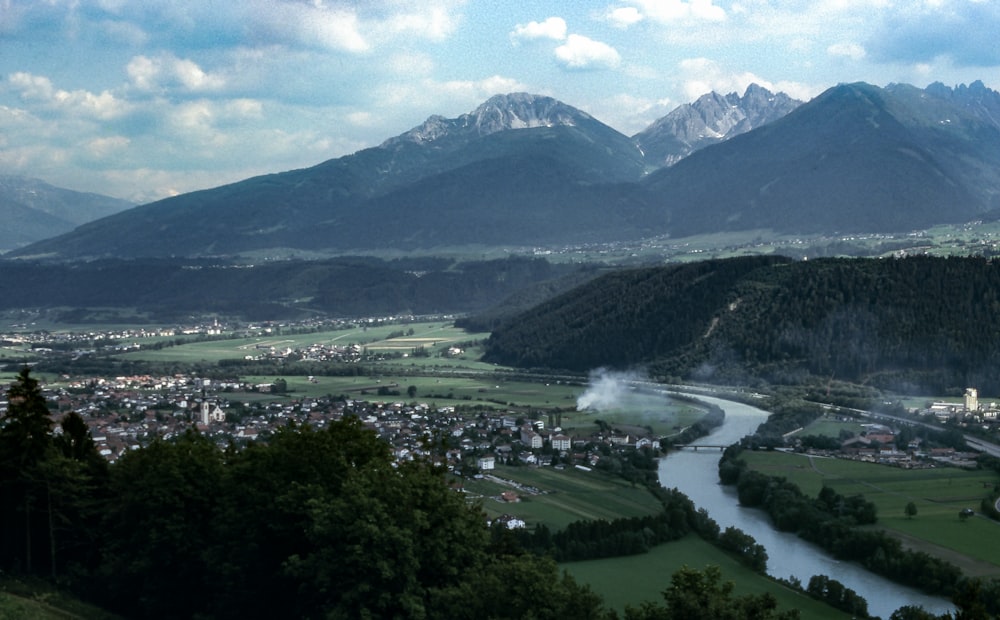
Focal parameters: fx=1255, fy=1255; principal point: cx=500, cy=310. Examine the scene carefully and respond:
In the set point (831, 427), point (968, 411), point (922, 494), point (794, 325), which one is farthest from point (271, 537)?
point (794, 325)

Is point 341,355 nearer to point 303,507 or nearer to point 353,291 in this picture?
point 353,291

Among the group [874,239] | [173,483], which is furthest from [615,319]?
[874,239]

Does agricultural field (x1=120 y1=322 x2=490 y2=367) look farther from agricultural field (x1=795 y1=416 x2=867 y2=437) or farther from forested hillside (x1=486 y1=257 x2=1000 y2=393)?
agricultural field (x1=795 y1=416 x2=867 y2=437)

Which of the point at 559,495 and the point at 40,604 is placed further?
the point at 559,495

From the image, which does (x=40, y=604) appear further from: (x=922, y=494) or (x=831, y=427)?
(x=831, y=427)

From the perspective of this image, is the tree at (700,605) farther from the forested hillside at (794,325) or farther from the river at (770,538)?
the forested hillside at (794,325)
